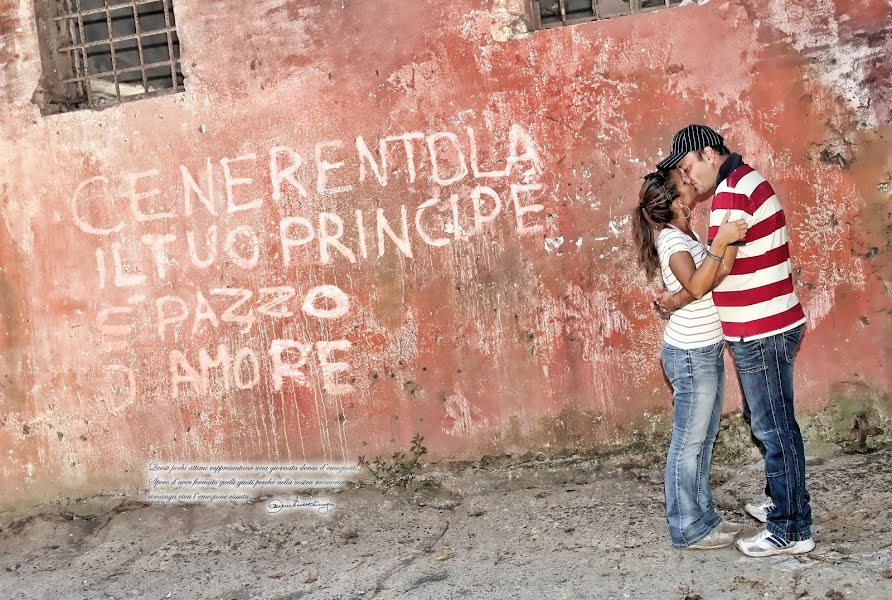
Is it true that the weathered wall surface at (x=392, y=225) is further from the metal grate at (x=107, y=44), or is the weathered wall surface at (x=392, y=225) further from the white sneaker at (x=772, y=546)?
the white sneaker at (x=772, y=546)

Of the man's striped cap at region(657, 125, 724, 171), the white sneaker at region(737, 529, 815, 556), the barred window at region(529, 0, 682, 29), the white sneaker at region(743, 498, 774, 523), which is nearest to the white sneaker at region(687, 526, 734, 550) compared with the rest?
the white sneaker at region(737, 529, 815, 556)

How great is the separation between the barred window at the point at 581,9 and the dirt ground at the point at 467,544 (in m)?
2.50

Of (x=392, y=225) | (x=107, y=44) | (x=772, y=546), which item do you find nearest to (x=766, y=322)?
(x=772, y=546)

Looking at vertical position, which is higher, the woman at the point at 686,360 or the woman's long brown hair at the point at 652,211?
the woman's long brown hair at the point at 652,211

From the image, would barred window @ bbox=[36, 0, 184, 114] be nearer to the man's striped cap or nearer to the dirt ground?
the dirt ground

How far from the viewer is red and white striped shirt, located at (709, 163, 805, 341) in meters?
3.12

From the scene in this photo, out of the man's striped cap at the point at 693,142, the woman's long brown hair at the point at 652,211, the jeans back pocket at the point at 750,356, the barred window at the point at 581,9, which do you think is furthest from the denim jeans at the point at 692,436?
the barred window at the point at 581,9

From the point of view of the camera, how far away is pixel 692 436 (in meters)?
3.35

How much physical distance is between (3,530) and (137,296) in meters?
1.73

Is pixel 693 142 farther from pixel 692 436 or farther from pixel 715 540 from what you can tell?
pixel 715 540

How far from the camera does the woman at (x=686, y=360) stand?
3.26m

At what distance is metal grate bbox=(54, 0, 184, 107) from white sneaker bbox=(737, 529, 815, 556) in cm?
405

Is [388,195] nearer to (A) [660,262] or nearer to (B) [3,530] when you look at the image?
(A) [660,262]

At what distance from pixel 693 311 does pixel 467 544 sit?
5.40 feet
